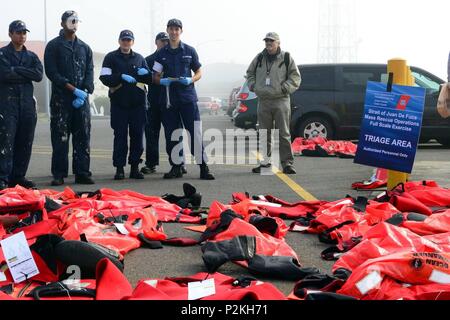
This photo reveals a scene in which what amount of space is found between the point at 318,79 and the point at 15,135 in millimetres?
9084

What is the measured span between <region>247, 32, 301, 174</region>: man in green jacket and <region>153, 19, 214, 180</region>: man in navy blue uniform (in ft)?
3.52

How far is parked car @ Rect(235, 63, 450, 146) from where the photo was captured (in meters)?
17.4

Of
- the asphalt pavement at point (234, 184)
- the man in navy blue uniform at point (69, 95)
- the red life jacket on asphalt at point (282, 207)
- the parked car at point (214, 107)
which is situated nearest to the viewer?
the asphalt pavement at point (234, 184)

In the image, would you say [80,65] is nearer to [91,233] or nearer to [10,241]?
[91,233]

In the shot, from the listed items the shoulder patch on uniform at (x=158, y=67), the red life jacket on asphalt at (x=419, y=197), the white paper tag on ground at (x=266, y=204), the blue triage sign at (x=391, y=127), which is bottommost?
the white paper tag on ground at (x=266, y=204)

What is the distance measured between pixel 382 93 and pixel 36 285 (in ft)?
18.9

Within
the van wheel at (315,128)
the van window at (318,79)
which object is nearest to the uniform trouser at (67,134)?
the van wheel at (315,128)

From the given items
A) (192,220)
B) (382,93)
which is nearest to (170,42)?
(382,93)

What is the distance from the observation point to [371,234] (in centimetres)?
584

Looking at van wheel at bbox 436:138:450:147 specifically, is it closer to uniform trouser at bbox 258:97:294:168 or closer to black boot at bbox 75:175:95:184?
uniform trouser at bbox 258:97:294:168

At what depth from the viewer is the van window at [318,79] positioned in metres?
18.0

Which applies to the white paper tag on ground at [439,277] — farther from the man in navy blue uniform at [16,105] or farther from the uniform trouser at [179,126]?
the uniform trouser at [179,126]

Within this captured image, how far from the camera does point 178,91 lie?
38.0ft

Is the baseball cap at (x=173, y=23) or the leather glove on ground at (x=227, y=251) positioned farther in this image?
the baseball cap at (x=173, y=23)
